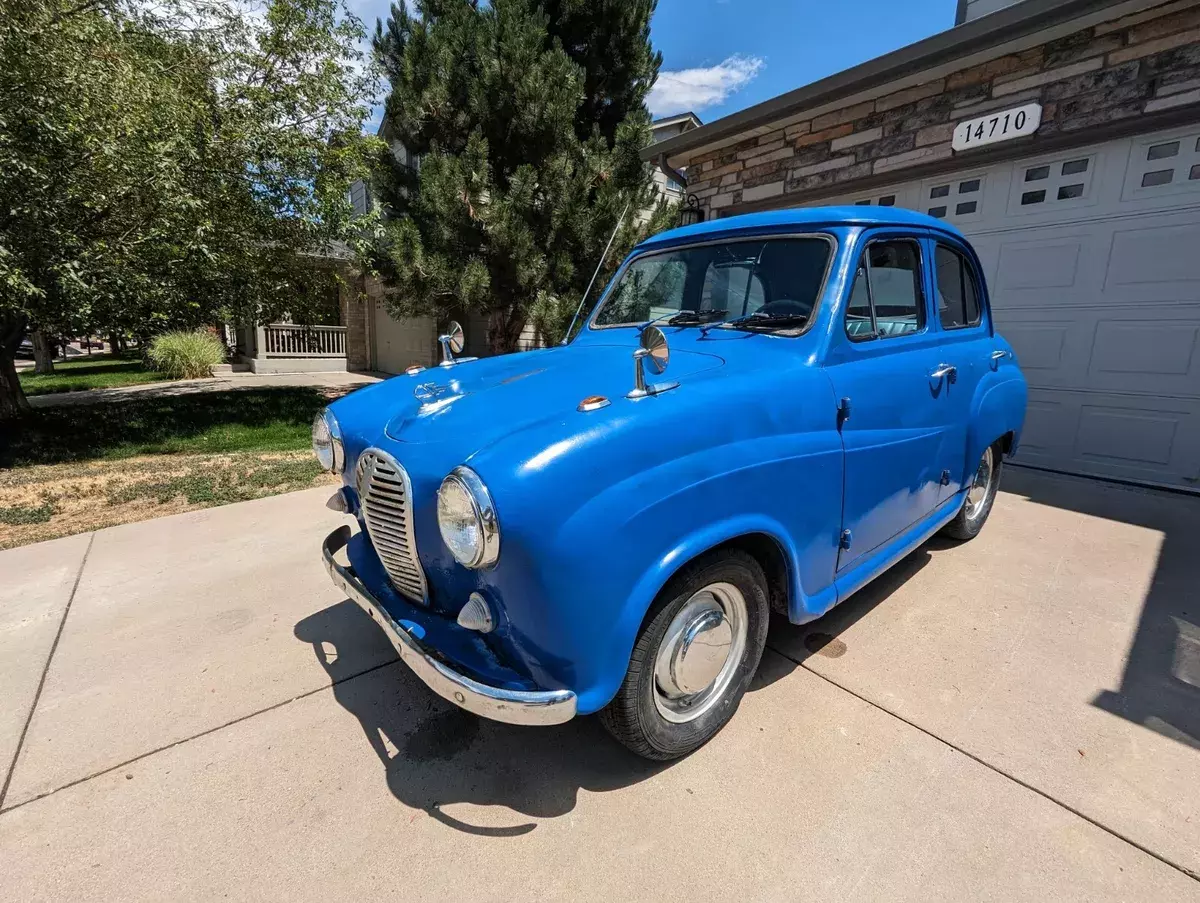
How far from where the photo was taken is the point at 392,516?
204 cm

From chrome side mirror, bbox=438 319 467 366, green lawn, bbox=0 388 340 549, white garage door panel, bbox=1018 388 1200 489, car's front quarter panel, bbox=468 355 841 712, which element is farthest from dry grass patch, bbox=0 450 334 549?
white garage door panel, bbox=1018 388 1200 489

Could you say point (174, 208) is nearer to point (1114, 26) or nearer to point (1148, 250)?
point (1114, 26)

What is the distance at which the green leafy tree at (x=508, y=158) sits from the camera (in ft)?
28.5

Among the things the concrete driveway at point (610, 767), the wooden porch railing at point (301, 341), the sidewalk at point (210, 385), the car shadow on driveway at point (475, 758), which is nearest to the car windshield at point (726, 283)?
the concrete driveway at point (610, 767)

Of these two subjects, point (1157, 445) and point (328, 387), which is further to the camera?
point (328, 387)

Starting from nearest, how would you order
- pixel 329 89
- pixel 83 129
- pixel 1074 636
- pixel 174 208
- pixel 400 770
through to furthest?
pixel 400 770, pixel 1074 636, pixel 83 129, pixel 174 208, pixel 329 89

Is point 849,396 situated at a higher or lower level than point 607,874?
higher

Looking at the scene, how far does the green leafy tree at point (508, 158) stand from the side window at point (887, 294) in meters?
6.34

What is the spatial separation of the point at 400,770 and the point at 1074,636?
10.3ft

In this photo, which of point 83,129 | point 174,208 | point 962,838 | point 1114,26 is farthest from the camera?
point 174,208

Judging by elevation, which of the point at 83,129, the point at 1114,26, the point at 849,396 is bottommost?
the point at 849,396

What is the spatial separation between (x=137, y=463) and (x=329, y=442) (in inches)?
217

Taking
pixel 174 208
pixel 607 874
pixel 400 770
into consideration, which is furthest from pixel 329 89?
pixel 607 874

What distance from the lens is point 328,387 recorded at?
13.6m
